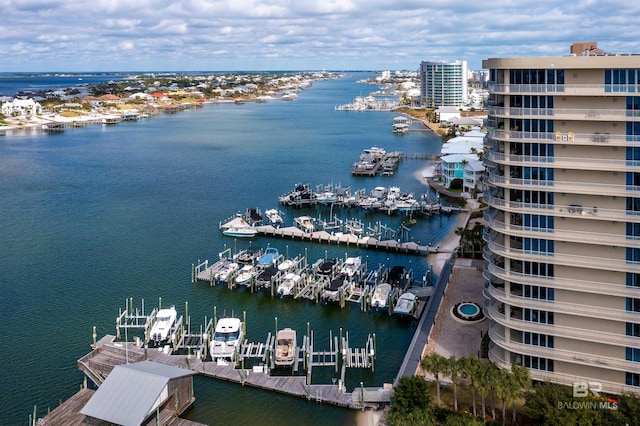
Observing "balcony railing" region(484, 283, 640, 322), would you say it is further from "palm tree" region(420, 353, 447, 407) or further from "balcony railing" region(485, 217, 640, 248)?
"palm tree" region(420, 353, 447, 407)

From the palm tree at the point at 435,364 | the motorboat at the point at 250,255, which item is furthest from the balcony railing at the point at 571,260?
the motorboat at the point at 250,255

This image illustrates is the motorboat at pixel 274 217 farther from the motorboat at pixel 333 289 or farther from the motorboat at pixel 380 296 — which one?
the motorboat at pixel 380 296

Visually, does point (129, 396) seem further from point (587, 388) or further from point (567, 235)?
point (567, 235)

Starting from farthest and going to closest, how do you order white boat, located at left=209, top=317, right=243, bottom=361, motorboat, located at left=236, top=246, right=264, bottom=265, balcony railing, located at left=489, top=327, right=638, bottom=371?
motorboat, located at left=236, top=246, right=264, bottom=265 < white boat, located at left=209, top=317, right=243, bottom=361 < balcony railing, located at left=489, top=327, right=638, bottom=371

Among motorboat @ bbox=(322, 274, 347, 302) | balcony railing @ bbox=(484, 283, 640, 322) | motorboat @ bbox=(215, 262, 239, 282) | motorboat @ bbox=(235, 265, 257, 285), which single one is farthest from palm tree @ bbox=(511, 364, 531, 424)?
motorboat @ bbox=(215, 262, 239, 282)

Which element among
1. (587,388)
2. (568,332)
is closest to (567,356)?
(568,332)

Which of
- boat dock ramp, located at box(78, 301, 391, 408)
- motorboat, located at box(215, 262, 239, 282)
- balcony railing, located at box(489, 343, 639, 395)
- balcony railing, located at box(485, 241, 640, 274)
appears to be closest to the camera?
balcony railing, located at box(485, 241, 640, 274)

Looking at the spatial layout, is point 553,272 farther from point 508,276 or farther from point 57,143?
point 57,143

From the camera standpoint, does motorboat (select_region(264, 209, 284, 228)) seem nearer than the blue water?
No
